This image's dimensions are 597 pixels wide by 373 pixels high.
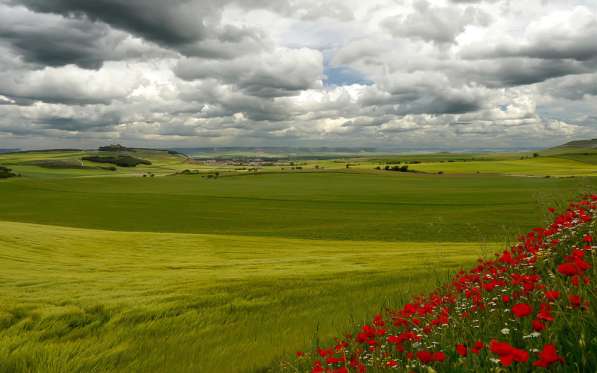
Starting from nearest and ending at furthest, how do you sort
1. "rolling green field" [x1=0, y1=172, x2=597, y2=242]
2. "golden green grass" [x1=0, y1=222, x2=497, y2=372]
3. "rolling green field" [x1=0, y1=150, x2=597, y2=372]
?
"golden green grass" [x1=0, y1=222, x2=497, y2=372] < "rolling green field" [x1=0, y1=150, x2=597, y2=372] < "rolling green field" [x1=0, y1=172, x2=597, y2=242]

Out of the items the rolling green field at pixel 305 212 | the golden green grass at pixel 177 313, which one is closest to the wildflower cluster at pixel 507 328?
the golden green grass at pixel 177 313

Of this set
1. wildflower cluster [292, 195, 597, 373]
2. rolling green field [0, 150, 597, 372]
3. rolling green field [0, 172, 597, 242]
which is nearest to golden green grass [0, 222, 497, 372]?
rolling green field [0, 150, 597, 372]

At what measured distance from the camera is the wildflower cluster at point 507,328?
2863 mm

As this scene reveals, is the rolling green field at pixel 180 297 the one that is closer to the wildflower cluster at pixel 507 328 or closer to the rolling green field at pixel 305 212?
the wildflower cluster at pixel 507 328

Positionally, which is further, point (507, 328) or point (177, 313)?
point (177, 313)

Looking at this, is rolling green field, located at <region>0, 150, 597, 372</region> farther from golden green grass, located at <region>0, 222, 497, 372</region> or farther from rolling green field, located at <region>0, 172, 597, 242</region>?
rolling green field, located at <region>0, 172, 597, 242</region>

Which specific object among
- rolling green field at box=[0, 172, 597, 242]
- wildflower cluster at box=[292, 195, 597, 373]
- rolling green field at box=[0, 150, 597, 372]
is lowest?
rolling green field at box=[0, 172, 597, 242]

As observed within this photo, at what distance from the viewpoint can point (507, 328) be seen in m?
3.60

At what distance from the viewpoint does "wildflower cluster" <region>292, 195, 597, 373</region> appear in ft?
9.39

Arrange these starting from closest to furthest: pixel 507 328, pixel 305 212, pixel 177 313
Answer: pixel 507 328, pixel 177 313, pixel 305 212

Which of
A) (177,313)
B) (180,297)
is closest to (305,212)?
(180,297)

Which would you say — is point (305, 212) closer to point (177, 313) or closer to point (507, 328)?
point (177, 313)

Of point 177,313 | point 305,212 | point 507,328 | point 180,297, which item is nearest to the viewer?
point 507,328

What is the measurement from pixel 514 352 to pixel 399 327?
3365 mm
